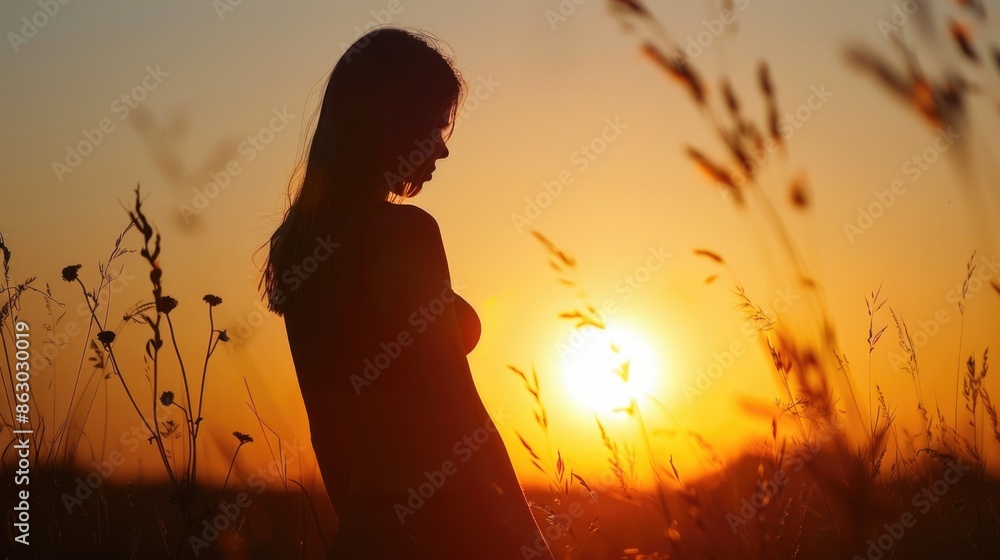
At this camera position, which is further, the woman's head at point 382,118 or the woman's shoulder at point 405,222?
the woman's head at point 382,118

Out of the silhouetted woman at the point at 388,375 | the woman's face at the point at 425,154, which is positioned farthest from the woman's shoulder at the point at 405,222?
the woman's face at the point at 425,154

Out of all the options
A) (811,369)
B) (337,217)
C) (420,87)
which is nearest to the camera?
(811,369)

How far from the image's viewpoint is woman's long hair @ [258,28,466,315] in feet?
5.42

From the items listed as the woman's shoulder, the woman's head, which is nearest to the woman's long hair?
the woman's head

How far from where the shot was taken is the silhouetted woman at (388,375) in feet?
4.54

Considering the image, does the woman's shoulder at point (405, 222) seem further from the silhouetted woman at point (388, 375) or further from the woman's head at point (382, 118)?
the woman's head at point (382, 118)

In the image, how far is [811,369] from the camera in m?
1.09

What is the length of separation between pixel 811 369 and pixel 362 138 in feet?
3.45

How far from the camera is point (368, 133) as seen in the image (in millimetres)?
1697

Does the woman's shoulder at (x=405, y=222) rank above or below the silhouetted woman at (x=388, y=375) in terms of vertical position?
above

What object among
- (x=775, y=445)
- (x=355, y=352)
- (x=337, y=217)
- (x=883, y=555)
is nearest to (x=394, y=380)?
(x=355, y=352)

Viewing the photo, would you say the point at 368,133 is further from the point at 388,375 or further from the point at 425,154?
the point at 388,375

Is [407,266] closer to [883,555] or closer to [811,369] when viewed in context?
[811,369]

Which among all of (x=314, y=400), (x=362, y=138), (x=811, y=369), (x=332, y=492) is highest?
(x=811, y=369)
